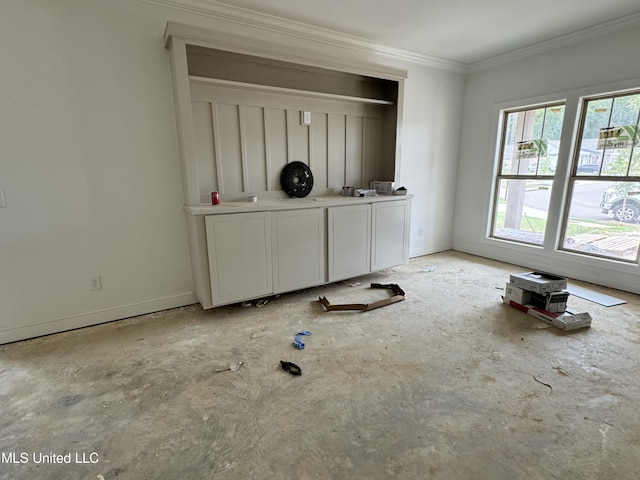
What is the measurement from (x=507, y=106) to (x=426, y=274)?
2.59m

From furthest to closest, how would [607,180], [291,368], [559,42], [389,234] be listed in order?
[389,234]
[559,42]
[607,180]
[291,368]

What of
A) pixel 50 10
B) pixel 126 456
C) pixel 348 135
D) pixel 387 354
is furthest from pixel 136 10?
pixel 387 354

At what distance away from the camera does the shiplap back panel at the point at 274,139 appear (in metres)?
3.09

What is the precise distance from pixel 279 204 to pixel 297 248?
49 centimetres

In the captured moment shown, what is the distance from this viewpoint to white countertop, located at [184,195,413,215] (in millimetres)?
2744

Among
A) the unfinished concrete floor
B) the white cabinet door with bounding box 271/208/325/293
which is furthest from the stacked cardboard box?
the white cabinet door with bounding box 271/208/325/293

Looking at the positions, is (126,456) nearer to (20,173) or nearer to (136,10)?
(20,173)

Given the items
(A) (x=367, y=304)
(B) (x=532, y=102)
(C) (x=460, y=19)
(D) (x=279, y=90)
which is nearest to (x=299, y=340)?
(A) (x=367, y=304)

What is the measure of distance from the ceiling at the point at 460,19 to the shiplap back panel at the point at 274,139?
2.50 feet

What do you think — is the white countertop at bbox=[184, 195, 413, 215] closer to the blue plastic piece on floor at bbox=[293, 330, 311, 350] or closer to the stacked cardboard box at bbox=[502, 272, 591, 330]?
the blue plastic piece on floor at bbox=[293, 330, 311, 350]

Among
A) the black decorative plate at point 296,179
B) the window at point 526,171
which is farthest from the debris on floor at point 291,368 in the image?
the window at point 526,171

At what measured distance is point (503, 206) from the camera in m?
4.67

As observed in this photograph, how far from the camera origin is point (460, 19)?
10.6 ft

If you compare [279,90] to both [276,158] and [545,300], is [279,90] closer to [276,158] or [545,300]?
[276,158]
